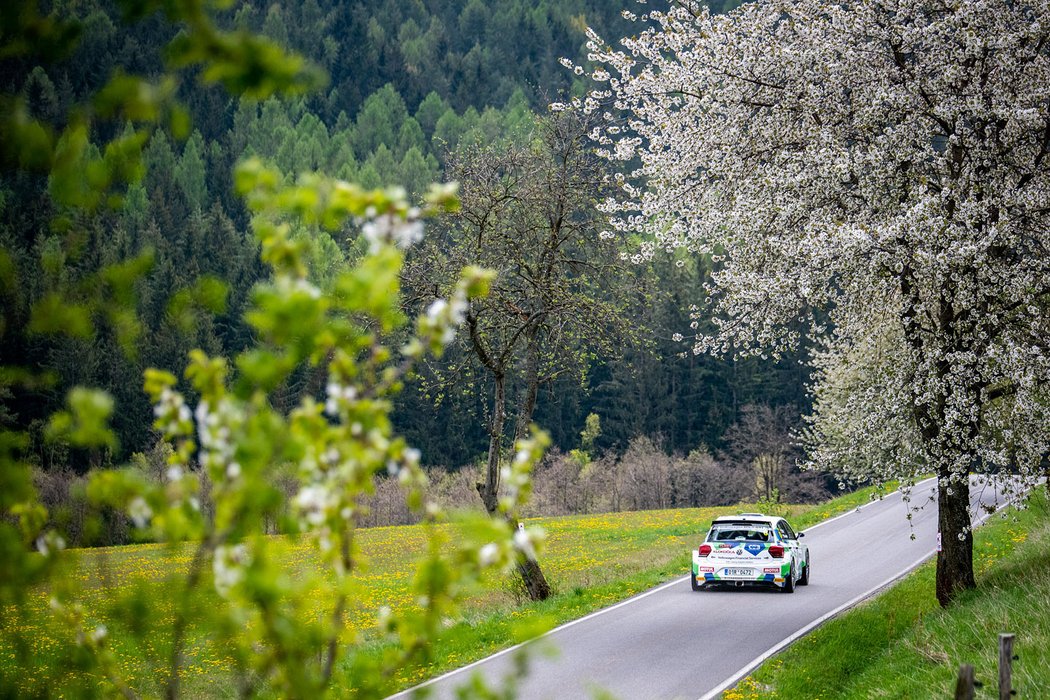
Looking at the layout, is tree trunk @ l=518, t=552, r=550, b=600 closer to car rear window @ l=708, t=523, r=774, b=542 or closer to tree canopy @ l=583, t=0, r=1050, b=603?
car rear window @ l=708, t=523, r=774, b=542

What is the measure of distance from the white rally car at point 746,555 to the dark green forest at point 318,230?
3.79 m

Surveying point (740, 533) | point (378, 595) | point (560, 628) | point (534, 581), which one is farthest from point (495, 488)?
point (378, 595)

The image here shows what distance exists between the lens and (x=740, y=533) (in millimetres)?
19641

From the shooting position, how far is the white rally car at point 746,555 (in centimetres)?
1934

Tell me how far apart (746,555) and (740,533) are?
451 millimetres

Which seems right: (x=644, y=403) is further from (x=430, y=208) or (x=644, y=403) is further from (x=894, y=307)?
(x=430, y=208)

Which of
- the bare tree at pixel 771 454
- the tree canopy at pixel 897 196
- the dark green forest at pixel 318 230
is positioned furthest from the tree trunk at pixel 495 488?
the bare tree at pixel 771 454

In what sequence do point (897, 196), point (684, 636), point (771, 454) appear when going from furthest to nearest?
1. point (771, 454)
2. point (684, 636)
3. point (897, 196)

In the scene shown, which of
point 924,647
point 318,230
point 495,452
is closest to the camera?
point 924,647

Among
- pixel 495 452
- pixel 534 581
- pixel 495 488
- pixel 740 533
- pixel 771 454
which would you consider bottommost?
pixel 771 454

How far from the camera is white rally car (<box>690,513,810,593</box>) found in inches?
762

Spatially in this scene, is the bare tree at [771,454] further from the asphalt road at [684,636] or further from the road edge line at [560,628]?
the road edge line at [560,628]

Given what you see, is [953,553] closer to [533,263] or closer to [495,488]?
[495,488]

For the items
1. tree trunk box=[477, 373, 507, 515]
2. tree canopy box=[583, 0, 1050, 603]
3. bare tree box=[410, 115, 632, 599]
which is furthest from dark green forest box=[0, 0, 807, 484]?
tree canopy box=[583, 0, 1050, 603]
